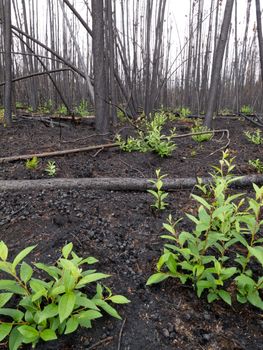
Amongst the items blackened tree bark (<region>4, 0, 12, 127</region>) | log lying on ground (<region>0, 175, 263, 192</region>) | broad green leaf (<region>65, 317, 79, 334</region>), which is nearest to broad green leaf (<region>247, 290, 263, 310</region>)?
broad green leaf (<region>65, 317, 79, 334</region>)

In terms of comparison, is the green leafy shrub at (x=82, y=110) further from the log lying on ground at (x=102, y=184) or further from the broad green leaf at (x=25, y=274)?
the broad green leaf at (x=25, y=274)

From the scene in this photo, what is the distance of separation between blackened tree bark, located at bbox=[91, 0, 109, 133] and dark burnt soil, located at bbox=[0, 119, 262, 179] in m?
0.25

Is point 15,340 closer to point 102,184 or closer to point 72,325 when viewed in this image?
point 72,325

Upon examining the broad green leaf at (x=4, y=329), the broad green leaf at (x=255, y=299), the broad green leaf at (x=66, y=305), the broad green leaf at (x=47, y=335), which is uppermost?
the broad green leaf at (x=66, y=305)

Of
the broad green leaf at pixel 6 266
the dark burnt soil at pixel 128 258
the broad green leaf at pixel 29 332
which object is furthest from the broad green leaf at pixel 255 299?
the broad green leaf at pixel 6 266

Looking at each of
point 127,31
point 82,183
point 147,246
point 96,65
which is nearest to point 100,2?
point 96,65

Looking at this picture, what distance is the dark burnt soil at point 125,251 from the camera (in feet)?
3.59

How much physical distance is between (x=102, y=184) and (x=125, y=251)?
894mm

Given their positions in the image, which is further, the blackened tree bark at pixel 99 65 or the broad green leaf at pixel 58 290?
the blackened tree bark at pixel 99 65

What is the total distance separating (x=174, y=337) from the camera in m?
1.11

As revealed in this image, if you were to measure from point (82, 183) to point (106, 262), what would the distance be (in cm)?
98

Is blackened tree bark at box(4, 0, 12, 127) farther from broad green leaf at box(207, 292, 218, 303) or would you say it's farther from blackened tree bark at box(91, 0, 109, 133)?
broad green leaf at box(207, 292, 218, 303)

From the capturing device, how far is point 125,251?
1.56 metres

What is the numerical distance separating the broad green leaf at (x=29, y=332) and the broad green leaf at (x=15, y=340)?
0.10 feet
